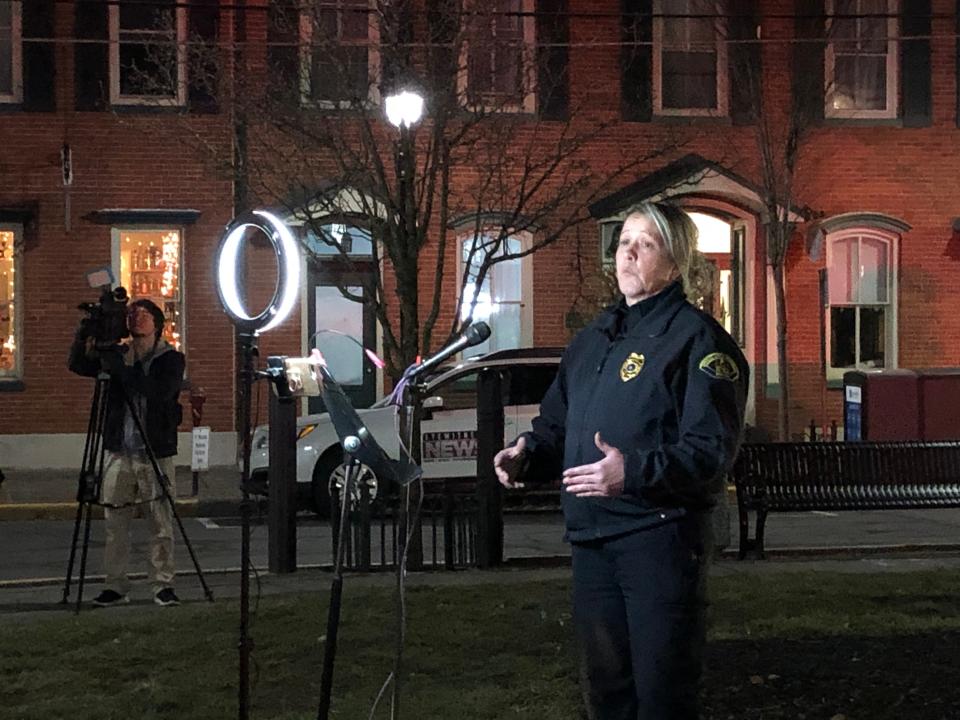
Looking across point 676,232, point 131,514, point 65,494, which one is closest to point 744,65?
point 65,494

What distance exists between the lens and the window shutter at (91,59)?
18.0m

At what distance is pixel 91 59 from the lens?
1806 cm

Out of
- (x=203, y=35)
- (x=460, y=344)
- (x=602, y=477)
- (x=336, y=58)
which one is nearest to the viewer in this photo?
(x=602, y=477)

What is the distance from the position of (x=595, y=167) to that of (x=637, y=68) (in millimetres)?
1460

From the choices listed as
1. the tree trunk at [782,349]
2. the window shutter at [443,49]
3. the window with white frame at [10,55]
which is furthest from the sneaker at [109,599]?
the tree trunk at [782,349]

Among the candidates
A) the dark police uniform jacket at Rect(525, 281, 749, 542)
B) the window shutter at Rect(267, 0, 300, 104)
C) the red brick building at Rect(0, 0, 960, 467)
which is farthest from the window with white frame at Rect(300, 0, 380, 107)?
the dark police uniform jacket at Rect(525, 281, 749, 542)

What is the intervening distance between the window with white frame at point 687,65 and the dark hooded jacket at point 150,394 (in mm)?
12069

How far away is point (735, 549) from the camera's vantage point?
11.3 meters

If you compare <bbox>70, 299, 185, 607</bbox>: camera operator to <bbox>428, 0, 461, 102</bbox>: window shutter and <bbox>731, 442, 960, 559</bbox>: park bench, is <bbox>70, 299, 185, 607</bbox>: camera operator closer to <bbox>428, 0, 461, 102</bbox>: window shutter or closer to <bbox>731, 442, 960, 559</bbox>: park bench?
<bbox>731, 442, 960, 559</bbox>: park bench

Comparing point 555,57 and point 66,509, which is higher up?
point 555,57

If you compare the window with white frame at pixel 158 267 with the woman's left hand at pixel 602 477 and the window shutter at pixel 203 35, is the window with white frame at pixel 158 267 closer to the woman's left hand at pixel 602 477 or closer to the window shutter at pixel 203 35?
the window shutter at pixel 203 35

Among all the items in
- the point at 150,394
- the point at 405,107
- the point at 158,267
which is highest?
the point at 405,107

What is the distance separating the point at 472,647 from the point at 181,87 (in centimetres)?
1242

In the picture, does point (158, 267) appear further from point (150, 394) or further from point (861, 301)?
point (150, 394)
